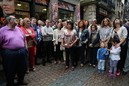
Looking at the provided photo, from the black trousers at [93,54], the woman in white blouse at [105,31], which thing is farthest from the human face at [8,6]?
the woman in white blouse at [105,31]

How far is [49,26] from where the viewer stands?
1083 cm

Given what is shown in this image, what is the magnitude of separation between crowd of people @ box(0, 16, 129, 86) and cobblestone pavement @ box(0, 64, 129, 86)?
0.30m

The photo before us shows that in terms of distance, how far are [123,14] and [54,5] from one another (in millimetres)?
34495

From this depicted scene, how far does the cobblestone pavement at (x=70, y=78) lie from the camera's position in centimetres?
753

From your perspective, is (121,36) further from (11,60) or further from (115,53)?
(11,60)

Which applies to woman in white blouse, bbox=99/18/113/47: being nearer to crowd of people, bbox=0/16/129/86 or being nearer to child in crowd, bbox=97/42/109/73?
crowd of people, bbox=0/16/129/86

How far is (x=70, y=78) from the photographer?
26.6 ft

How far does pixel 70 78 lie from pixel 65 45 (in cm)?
181

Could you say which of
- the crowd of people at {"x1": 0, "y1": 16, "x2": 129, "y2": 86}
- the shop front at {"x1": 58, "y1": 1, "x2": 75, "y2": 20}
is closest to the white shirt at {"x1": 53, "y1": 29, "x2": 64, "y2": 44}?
the crowd of people at {"x1": 0, "y1": 16, "x2": 129, "y2": 86}

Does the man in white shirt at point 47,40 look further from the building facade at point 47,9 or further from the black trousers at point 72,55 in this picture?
the building facade at point 47,9

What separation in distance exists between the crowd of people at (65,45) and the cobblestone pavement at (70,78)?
304 mm

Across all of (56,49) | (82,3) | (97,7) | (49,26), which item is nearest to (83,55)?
(56,49)

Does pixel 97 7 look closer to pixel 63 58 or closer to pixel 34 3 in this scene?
pixel 34 3

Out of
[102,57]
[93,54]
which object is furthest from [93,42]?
[102,57]
